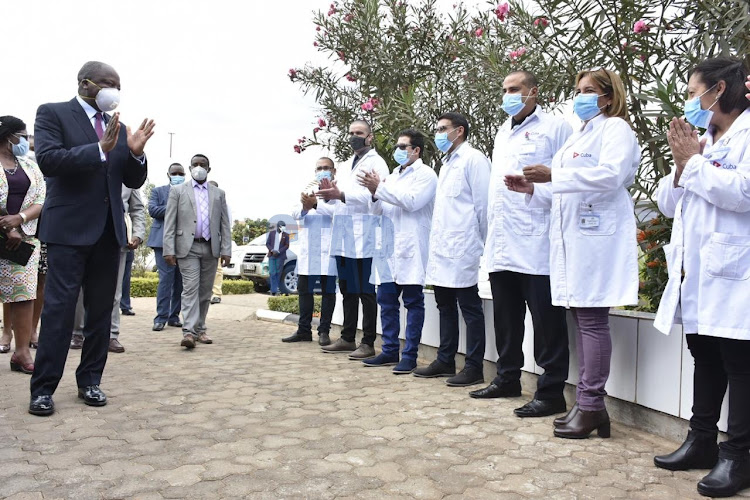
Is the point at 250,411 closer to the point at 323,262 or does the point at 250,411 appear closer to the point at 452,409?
the point at 452,409

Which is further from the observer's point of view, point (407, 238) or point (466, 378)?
point (407, 238)

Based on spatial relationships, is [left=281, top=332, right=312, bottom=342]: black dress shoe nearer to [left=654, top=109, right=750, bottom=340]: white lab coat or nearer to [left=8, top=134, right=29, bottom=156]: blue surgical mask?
[left=8, top=134, right=29, bottom=156]: blue surgical mask

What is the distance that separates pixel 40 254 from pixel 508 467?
4.83 metres

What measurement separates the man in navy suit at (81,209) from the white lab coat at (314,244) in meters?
2.94

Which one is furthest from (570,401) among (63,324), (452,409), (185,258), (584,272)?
(185,258)

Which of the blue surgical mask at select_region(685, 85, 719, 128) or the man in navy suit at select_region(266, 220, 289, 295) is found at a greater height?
the blue surgical mask at select_region(685, 85, 719, 128)

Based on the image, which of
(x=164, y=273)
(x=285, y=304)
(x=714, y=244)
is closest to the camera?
(x=714, y=244)

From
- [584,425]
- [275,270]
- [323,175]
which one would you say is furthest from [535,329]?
[275,270]

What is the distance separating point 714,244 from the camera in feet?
9.77

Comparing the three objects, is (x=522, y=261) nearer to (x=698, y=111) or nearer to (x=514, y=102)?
(x=514, y=102)

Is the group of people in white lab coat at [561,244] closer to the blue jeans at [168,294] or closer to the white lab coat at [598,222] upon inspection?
the white lab coat at [598,222]

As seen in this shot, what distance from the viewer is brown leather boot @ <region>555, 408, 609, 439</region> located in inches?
145

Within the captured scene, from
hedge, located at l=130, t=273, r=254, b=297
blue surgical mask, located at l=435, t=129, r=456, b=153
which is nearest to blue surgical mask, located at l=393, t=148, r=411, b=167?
blue surgical mask, located at l=435, t=129, r=456, b=153

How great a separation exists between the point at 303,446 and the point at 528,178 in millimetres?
1956
